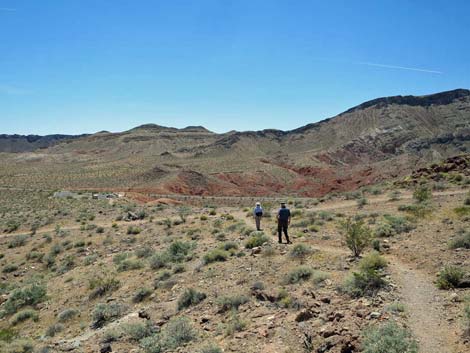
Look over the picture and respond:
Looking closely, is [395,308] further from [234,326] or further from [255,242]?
[255,242]

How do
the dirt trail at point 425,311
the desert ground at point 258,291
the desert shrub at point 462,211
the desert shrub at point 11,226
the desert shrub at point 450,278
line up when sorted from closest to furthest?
the dirt trail at point 425,311 → the desert ground at point 258,291 → the desert shrub at point 450,278 → the desert shrub at point 462,211 → the desert shrub at point 11,226

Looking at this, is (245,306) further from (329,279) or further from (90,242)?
(90,242)

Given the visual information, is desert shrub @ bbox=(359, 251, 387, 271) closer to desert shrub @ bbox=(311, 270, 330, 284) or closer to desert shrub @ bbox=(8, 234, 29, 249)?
desert shrub @ bbox=(311, 270, 330, 284)

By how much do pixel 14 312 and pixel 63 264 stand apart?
5.28m

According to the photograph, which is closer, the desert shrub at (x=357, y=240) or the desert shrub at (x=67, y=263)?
the desert shrub at (x=357, y=240)

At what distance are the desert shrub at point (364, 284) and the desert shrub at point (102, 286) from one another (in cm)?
882

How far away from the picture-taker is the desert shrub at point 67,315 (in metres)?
13.1

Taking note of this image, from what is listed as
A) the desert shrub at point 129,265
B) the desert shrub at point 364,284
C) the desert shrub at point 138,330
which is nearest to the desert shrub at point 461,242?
the desert shrub at point 364,284

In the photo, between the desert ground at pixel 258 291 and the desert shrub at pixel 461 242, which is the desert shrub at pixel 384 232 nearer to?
the desert ground at pixel 258 291

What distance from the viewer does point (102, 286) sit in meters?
14.7

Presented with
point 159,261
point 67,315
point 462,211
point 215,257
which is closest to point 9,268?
point 67,315

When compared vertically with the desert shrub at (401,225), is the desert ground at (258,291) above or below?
below

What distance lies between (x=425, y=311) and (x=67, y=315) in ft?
35.4

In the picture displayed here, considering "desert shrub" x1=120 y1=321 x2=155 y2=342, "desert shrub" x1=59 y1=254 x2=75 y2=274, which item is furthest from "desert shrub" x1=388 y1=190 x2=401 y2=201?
"desert shrub" x1=120 y1=321 x2=155 y2=342
